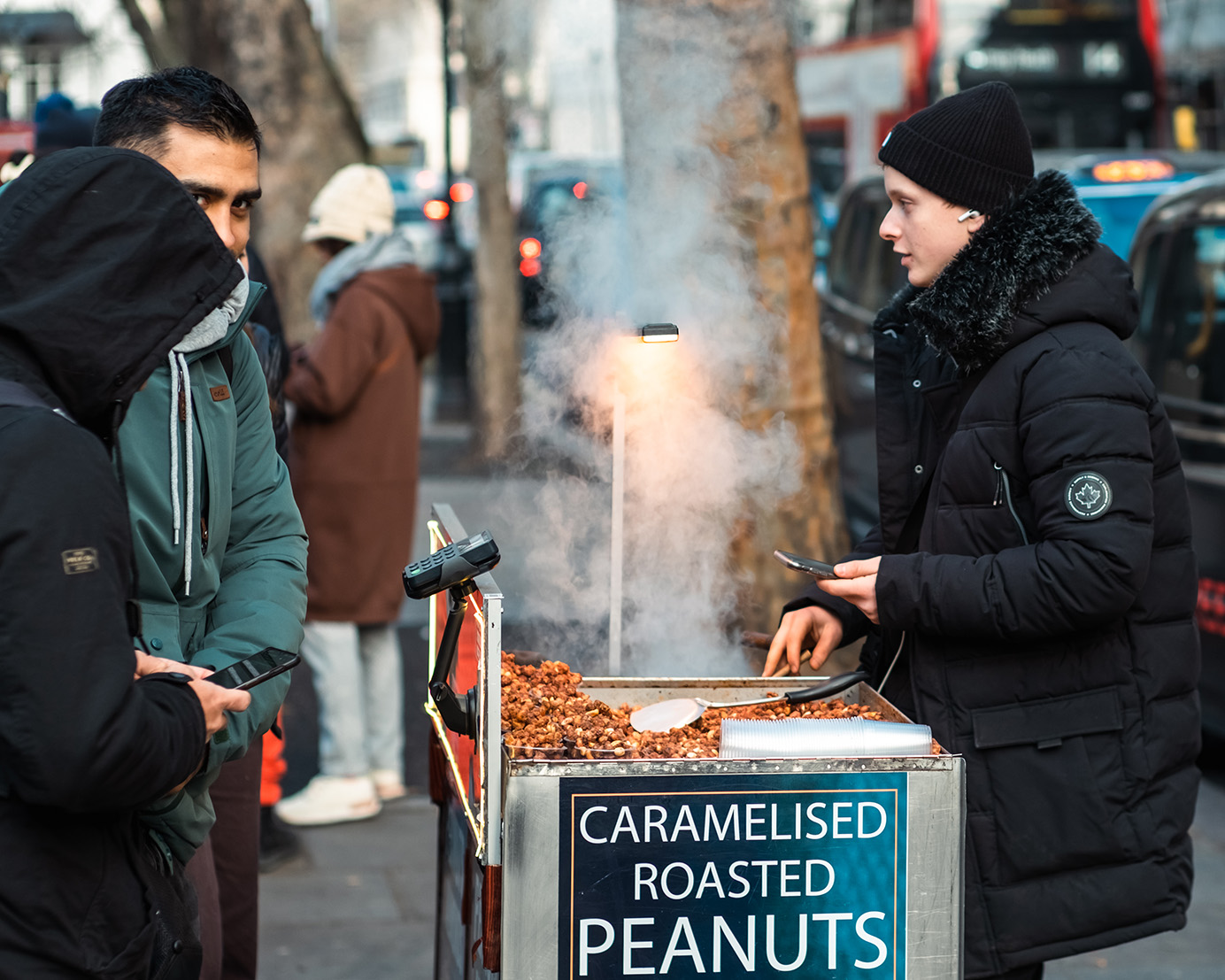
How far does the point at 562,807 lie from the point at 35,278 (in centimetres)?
110

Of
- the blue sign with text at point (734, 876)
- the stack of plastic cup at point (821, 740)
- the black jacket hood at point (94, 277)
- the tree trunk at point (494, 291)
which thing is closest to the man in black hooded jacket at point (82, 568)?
the black jacket hood at point (94, 277)

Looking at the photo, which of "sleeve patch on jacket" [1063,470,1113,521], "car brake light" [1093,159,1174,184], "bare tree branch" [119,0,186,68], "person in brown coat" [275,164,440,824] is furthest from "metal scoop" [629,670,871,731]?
"bare tree branch" [119,0,186,68]

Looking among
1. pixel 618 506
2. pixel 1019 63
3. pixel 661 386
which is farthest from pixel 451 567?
pixel 1019 63

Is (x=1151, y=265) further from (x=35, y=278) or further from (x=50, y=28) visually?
(x=50, y=28)

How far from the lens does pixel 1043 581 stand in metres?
2.47

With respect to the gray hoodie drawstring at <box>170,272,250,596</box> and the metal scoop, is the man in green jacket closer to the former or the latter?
the gray hoodie drawstring at <box>170,272,250,596</box>

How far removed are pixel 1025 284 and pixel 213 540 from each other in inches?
56.5

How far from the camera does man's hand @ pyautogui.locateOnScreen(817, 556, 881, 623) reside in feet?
8.69

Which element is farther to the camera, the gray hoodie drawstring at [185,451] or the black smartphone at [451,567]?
the black smartphone at [451,567]

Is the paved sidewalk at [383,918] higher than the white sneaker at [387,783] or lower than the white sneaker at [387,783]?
lower

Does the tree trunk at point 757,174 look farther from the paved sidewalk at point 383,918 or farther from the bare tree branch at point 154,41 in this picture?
the bare tree branch at point 154,41

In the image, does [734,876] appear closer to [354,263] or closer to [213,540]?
[213,540]

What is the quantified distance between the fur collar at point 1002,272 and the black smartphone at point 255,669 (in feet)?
4.20

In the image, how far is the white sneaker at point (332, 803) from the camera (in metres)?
5.38
